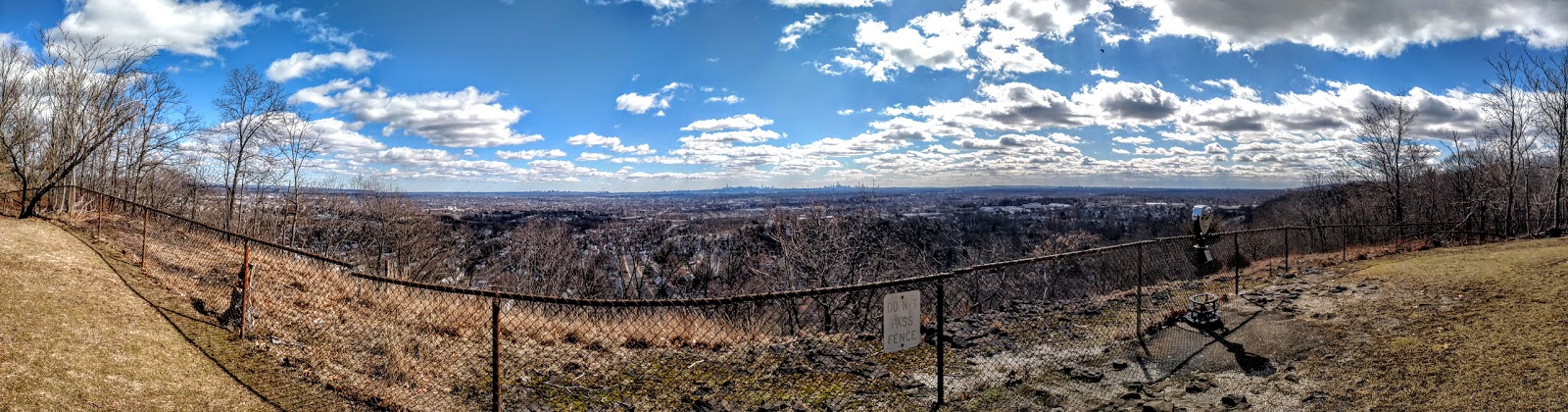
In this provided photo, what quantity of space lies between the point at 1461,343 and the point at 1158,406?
152 inches

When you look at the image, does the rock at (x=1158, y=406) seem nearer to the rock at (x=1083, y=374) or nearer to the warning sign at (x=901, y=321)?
the rock at (x=1083, y=374)

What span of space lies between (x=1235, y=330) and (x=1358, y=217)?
145 feet

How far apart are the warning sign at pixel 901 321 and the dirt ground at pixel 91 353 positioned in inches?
220

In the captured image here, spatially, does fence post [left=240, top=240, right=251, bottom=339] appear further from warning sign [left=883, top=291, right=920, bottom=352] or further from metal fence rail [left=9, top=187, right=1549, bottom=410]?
warning sign [left=883, top=291, right=920, bottom=352]

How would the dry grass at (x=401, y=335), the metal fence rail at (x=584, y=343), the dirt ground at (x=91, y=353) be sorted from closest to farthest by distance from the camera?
the dirt ground at (x=91, y=353) < the metal fence rail at (x=584, y=343) < the dry grass at (x=401, y=335)

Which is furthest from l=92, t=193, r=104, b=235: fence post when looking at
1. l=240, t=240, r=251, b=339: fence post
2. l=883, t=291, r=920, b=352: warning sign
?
l=883, t=291, r=920, b=352: warning sign

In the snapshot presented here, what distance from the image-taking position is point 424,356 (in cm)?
788

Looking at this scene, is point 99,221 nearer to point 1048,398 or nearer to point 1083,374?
point 1048,398

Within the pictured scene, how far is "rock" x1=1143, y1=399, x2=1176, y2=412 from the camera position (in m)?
6.04

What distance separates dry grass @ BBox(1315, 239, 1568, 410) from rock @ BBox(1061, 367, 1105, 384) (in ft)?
6.92

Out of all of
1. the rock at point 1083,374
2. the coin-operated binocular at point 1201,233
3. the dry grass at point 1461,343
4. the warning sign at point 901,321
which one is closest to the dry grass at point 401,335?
the warning sign at point 901,321

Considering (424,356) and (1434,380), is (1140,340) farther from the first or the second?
(424,356)

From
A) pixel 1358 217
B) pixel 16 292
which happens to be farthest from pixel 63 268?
pixel 1358 217

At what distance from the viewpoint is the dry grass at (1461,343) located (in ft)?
18.3
